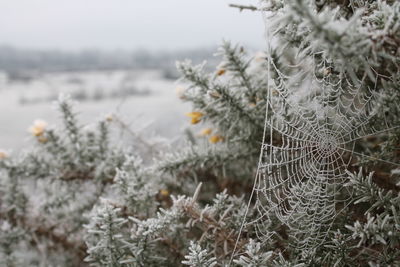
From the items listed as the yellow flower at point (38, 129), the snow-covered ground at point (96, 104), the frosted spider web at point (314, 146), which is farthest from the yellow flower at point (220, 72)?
the yellow flower at point (38, 129)

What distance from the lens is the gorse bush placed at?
0.96 m

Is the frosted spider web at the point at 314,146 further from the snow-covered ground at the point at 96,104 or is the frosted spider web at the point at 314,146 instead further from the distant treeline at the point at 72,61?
the distant treeline at the point at 72,61

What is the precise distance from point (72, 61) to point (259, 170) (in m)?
6.91

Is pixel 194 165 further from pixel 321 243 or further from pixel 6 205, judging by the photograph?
pixel 6 205

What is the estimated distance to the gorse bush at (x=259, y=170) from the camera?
3.15 ft

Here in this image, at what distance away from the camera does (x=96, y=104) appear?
147 inches

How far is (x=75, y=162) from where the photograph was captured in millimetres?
1642

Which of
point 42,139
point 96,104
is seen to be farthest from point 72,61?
point 42,139

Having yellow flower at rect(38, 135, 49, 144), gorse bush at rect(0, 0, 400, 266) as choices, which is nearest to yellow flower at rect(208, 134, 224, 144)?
gorse bush at rect(0, 0, 400, 266)

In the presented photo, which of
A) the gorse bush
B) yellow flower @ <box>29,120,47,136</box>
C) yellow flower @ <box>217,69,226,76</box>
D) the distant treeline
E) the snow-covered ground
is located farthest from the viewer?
the distant treeline

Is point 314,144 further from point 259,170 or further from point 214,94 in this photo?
point 214,94

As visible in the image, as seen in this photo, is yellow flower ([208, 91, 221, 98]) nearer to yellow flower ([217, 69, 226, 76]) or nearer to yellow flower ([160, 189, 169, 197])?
yellow flower ([217, 69, 226, 76])

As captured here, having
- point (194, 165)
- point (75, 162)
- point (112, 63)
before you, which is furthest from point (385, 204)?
point (112, 63)

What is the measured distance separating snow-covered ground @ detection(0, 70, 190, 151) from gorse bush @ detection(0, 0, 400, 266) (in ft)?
1.54
